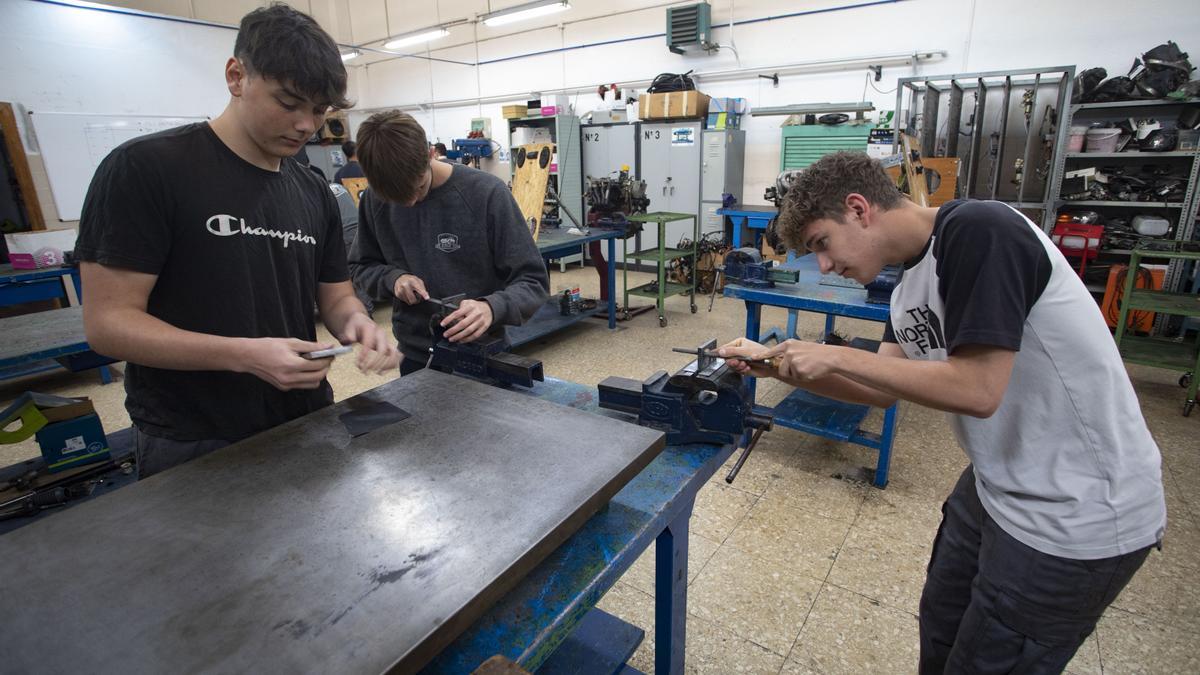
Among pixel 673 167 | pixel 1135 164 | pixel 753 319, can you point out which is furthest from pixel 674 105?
pixel 753 319

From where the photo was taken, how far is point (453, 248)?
1648 mm

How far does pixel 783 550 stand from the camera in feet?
6.64

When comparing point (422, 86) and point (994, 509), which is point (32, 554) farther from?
point (422, 86)

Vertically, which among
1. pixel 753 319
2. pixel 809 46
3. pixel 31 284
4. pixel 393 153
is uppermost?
pixel 809 46

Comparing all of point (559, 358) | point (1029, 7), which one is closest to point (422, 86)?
point (559, 358)

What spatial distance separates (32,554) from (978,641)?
54.2 inches

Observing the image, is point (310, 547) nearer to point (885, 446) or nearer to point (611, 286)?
point (885, 446)

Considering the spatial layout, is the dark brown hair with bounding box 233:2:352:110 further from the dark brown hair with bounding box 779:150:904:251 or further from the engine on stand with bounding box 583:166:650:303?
the engine on stand with bounding box 583:166:650:303

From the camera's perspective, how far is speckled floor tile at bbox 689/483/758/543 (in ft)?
7.02

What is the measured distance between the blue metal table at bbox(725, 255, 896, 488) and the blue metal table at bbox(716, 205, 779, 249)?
251cm

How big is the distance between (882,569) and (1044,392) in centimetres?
125

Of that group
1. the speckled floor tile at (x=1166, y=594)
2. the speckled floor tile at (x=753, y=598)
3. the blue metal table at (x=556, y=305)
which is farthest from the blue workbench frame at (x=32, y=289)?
the speckled floor tile at (x=1166, y=594)

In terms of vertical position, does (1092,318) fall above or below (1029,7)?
below

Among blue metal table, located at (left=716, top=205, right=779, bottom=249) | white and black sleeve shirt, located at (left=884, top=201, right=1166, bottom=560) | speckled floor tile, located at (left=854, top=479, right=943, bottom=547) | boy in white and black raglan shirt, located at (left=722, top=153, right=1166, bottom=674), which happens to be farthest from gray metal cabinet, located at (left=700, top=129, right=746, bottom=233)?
white and black sleeve shirt, located at (left=884, top=201, right=1166, bottom=560)
